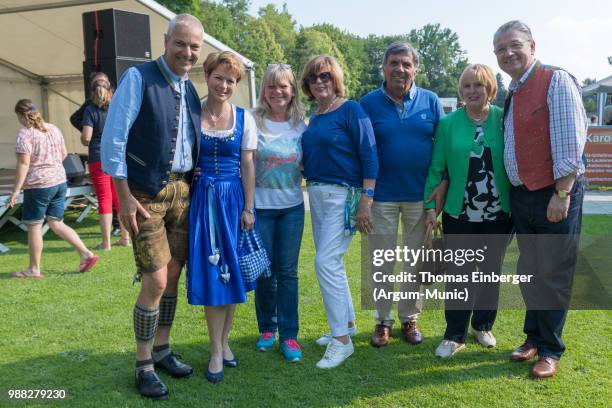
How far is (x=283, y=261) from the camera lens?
3.14 m

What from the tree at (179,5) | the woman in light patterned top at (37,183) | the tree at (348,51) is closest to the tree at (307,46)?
the tree at (348,51)

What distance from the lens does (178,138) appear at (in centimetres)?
260

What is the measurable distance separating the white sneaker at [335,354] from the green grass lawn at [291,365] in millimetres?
51

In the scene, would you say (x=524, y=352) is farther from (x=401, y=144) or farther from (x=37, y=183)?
(x=37, y=183)

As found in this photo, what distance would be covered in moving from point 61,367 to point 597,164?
37.9ft

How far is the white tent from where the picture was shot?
8492 millimetres

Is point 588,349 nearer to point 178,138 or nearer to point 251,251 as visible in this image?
point 251,251

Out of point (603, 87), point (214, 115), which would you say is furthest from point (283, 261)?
point (603, 87)

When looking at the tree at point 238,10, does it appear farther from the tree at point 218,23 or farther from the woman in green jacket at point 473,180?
the woman in green jacket at point 473,180

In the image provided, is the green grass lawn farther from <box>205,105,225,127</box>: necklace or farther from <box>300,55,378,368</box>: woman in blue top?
<box>205,105,225,127</box>: necklace

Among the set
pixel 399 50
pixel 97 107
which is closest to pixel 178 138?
pixel 399 50

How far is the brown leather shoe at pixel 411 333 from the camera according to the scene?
3395 mm

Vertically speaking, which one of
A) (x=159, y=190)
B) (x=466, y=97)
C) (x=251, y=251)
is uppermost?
(x=466, y=97)

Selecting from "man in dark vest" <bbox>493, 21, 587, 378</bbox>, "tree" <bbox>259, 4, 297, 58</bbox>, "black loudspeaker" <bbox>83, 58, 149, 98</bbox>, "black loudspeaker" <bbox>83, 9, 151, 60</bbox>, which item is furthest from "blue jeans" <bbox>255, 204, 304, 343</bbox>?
"tree" <bbox>259, 4, 297, 58</bbox>
